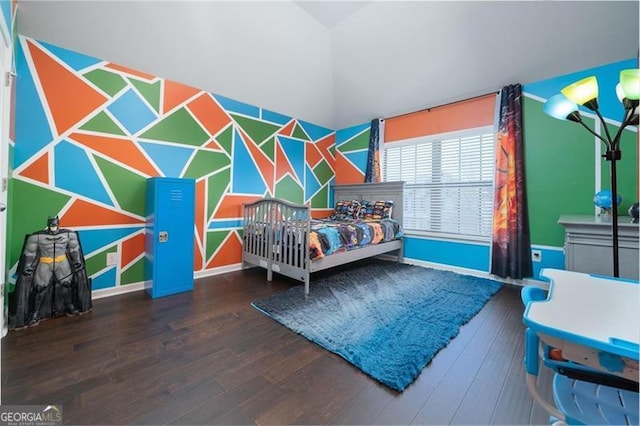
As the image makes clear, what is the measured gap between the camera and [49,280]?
6.25 ft

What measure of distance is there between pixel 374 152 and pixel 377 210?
3.11 feet

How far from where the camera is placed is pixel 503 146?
9.59 feet

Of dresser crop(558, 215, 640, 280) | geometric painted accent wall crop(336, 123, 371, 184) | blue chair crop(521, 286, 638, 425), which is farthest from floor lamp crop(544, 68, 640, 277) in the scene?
geometric painted accent wall crop(336, 123, 371, 184)

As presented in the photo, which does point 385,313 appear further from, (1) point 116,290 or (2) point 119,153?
(2) point 119,153

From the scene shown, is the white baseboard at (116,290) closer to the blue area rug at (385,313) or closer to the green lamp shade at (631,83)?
the blue area rug at (385,313)

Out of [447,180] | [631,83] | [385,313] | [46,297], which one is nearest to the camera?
[631,83]

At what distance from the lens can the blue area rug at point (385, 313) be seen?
1.51m

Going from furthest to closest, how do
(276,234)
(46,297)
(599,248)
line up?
(276,234) < (46,297) < (599,248)

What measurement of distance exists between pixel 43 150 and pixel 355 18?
3191 millimetres

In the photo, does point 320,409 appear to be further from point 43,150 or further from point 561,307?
point 43,150

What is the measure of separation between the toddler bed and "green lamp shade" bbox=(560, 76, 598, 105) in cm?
191

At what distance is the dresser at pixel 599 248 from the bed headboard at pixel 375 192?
213cm

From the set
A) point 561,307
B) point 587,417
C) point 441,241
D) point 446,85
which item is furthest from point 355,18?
point 587,417

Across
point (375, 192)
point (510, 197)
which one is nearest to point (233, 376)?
point (510, 197)
